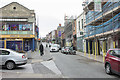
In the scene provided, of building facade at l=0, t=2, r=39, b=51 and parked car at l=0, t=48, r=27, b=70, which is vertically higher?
building facade at l=0, t=2, r=39, b=51

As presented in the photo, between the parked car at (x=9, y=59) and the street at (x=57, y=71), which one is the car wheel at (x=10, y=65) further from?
the street at (x=57, y=71)

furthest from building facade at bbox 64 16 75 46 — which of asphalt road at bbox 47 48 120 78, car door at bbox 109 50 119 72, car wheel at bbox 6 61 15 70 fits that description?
car door at bbox 109 50 119 72

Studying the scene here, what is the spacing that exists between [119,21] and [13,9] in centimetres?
2378

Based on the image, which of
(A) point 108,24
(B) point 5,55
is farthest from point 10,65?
(A) point 108,24

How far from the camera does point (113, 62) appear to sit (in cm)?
810

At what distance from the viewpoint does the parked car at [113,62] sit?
7.69 metres

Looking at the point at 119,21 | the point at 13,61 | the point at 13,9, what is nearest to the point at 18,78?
the point at 13,61

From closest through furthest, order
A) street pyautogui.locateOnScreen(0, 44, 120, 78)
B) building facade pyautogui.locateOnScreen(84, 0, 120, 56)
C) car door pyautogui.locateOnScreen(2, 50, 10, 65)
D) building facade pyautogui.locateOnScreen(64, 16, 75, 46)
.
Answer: street pyautogui.locateOnScreen(0, 44, 120, 78) → car door pyautogui.locateOnScreen(2, 50, 10, 65) → building facade pyautogui.locateOnScreen(84, 0, 120, 56) → building facade pyautogui.locateOnScreen(64, 16, 75, 46)

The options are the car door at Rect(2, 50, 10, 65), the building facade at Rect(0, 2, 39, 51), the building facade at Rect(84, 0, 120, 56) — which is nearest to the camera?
the car door at Rect(2, 50, 10, 65)

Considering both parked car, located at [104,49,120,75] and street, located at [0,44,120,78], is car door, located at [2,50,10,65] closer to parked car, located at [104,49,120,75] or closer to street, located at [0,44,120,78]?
street, located at [0,44,120,78]

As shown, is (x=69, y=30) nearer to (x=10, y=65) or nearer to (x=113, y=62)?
(x=10, y=65)

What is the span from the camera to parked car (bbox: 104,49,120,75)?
303 inches

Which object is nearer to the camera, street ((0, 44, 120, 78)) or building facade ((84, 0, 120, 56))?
street ((0, 44, 120, 78))

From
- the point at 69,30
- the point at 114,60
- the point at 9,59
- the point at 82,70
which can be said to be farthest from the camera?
the point at 69,30
